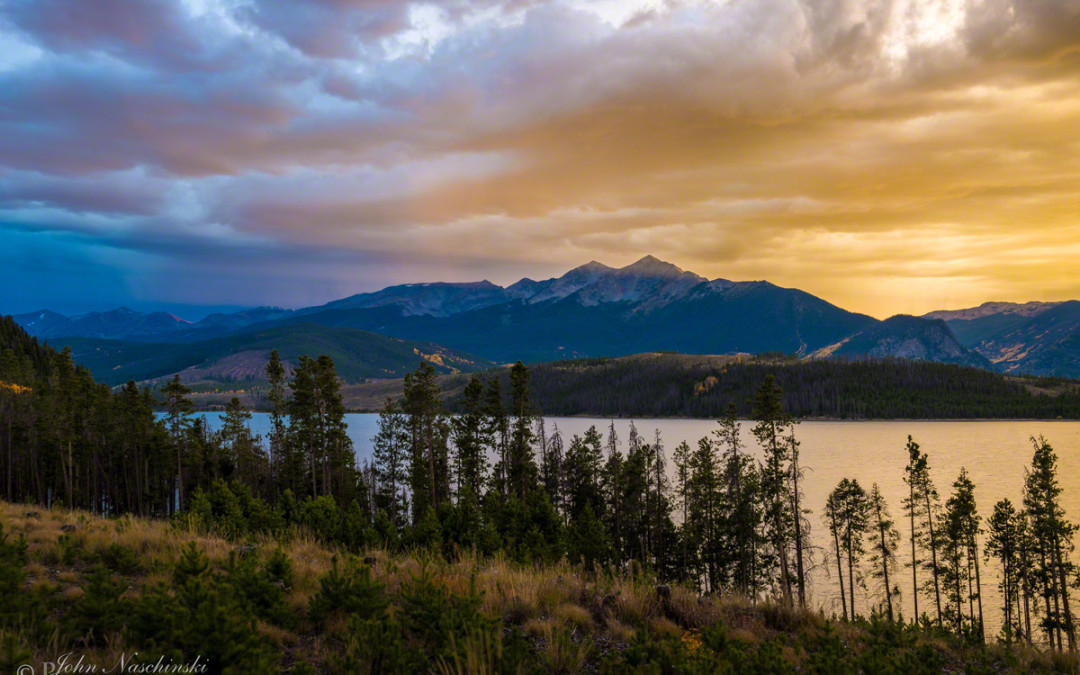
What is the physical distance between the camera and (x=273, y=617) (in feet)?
23.9

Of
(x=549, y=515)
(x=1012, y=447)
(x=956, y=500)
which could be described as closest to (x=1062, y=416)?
(x=1012, y=447)

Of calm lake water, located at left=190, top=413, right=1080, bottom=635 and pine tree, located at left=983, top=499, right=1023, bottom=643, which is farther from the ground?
pine tree, located at left=983, top=499, right=1023, bottom=643

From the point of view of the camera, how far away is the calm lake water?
4975cm

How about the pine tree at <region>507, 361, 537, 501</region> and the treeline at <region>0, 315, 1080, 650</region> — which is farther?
the pine tree at <region>507, 361, 537, 501</region>

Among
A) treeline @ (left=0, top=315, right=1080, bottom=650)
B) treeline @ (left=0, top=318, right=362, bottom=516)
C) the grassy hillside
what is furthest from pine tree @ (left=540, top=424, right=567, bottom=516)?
the grassy hillside

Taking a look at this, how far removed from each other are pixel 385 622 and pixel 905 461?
374 ft

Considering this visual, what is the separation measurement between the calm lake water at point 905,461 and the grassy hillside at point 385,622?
24.0 m

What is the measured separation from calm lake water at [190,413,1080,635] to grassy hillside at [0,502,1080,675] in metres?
24.0

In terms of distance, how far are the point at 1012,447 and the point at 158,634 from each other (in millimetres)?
149382

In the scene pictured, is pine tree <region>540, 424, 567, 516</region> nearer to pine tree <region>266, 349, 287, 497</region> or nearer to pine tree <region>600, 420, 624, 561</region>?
pine tree <region>600, 420, 624, 561</region>

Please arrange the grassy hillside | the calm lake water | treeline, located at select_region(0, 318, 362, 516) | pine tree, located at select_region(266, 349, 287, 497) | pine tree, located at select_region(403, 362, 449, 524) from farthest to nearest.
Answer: the calm lake water, treeline, located at select_region(0, 318, 362, 516), pine tree, located at select_region(266, 349, 287, 497), pine tree, located at select_region(403, 362, 449, 524), the grassy hillside

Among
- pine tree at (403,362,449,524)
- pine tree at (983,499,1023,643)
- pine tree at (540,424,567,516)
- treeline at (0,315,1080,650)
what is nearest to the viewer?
treeline at (0,315,1080,650)

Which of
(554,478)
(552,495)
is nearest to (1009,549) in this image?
(554,478)

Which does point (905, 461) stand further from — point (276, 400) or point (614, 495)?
point (276, 400)
